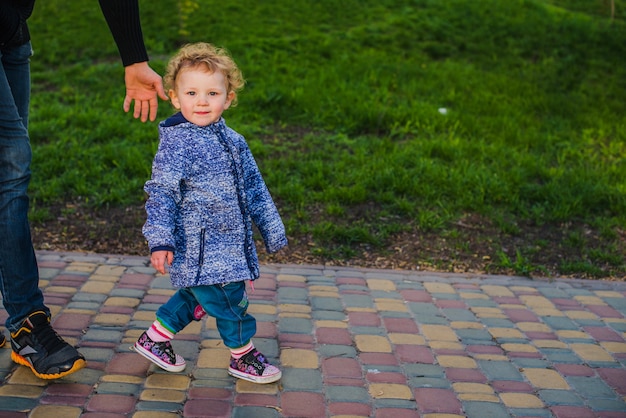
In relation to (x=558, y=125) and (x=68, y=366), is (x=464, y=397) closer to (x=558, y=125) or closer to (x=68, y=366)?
(x=68, y=366)

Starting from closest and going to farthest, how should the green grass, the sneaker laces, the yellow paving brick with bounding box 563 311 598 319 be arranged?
the sneaker laces < the yellow paving brick with bounding box 563 311 598 319 < the green grass

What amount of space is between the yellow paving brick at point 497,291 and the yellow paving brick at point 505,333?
476mm

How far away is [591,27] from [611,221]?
5700 millimetres

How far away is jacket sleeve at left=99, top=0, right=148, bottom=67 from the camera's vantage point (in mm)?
2891

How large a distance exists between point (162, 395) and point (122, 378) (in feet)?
0.73

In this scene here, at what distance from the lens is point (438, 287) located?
4.27 metres

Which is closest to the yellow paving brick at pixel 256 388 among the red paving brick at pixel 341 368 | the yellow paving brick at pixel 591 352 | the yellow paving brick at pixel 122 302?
the red paving brick at pixel 341 368

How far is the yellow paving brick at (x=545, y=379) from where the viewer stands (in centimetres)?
318

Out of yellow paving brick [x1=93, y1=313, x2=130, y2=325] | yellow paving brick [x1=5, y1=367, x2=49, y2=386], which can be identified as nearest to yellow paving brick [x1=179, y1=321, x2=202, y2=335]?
yellow paving brick [x1=93, y1=313, x2=130, y2=325]

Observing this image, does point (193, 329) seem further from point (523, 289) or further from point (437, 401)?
point (523, 289)

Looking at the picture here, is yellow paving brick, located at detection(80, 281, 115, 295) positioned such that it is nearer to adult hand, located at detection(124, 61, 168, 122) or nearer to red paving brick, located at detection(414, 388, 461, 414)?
adult hand, located at detection(124, 61, 168, 122)

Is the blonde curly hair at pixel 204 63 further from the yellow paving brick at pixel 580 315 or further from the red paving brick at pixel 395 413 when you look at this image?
the yellow paving brick at pixel 580 315

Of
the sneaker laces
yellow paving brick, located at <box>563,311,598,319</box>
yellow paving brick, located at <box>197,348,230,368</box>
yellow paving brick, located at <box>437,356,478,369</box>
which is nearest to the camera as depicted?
the sneaker laces

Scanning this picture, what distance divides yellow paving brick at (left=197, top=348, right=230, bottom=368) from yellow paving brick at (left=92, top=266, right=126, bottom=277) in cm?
108
